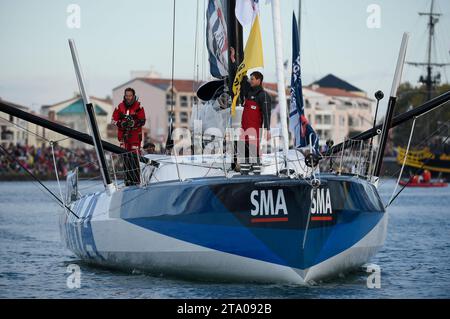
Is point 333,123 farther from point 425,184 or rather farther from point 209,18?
point 209,18

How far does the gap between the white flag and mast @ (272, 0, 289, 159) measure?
1.27 metres

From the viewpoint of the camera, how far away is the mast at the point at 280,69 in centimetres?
1398

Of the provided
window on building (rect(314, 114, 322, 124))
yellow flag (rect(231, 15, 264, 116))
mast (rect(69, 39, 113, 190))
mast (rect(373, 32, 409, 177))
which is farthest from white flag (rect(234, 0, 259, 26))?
window on building (rect(314, 114, 322, 124))

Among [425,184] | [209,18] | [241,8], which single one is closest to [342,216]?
[241,8]

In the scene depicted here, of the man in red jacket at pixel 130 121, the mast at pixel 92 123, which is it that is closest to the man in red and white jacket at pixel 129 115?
the man in red jacket at pixel 130 121

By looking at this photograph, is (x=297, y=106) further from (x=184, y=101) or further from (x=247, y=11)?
(x=184, y=101)

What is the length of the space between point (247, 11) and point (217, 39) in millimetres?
2352

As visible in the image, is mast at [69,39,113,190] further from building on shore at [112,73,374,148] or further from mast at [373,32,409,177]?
building on shore at [112,73,374,148]

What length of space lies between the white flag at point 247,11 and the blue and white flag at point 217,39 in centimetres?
191

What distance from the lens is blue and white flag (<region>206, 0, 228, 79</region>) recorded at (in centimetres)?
1770

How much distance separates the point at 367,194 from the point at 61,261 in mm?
7282

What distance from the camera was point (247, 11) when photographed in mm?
15664

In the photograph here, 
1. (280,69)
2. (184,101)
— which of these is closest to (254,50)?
(280,69)

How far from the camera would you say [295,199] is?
14031 mm
